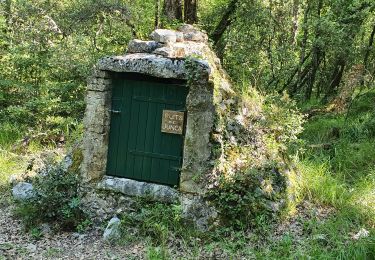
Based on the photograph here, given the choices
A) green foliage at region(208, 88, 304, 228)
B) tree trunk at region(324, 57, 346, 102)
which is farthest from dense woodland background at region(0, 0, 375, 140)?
tree trunk at region(324, 57, 346, 102)

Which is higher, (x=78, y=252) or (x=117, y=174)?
(x=117, y=174)

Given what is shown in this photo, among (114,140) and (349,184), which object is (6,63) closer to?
(114,140)

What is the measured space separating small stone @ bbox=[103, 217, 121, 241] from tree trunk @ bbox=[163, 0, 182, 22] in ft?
18.1

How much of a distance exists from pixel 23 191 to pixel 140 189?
201cm

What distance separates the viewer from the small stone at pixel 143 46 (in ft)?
20.7

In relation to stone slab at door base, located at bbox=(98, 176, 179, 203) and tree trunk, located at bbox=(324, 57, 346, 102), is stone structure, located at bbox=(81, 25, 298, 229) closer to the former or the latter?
stone slab at door base, located at bbox=(98, 176, 179, 203)

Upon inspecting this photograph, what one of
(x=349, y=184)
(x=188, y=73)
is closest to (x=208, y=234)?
(x=188, y=73)

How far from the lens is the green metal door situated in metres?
6.01

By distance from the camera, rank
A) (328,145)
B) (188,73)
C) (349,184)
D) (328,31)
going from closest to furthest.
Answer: (188,73) → (349,184) → (328,145) → (328,31)

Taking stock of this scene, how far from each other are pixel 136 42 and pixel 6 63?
560 cm

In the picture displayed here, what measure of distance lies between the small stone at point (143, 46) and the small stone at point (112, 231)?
94.7 inches

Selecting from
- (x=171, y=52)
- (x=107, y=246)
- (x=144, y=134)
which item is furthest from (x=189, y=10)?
(x=107, y=246)

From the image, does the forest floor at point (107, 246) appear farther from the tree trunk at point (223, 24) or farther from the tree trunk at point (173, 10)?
the tree trunk at point (223, 24)

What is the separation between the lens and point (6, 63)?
10672 mm
